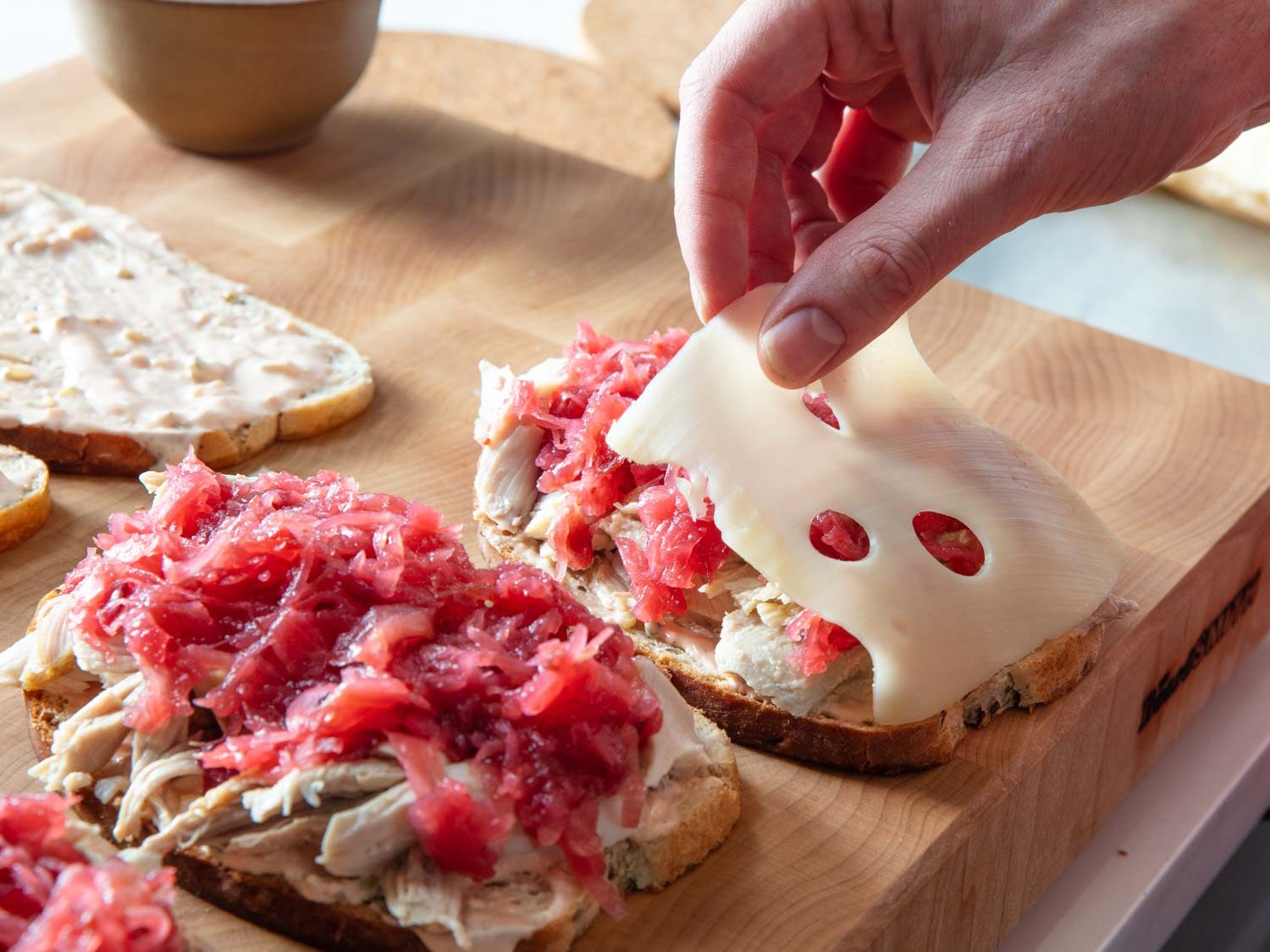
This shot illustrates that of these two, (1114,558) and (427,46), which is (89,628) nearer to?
(1114,558)

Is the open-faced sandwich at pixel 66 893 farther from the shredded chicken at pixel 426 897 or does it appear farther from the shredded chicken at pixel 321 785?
the shredded chicken at pixel 426 897

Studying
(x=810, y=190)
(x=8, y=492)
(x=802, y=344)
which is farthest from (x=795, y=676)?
(x=8, y=492)

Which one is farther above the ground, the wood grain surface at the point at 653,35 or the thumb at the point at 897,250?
the thumb at the point at 897,250

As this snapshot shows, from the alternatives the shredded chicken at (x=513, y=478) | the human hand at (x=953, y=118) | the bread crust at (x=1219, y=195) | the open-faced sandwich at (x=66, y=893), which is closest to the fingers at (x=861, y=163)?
the human hand at (x=953, y=118)

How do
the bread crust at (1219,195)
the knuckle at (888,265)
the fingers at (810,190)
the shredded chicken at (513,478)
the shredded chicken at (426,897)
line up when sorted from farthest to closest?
the bread crust at (1219,195) < the fingers at (810,190) < the shredded chicken at (513,478) < the knuckle at (888,265) < the shredded chicken at (426,897)

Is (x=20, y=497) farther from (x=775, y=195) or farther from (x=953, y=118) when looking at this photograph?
(x=953, y=118)

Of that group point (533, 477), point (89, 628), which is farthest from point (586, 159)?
point (89, 628)
